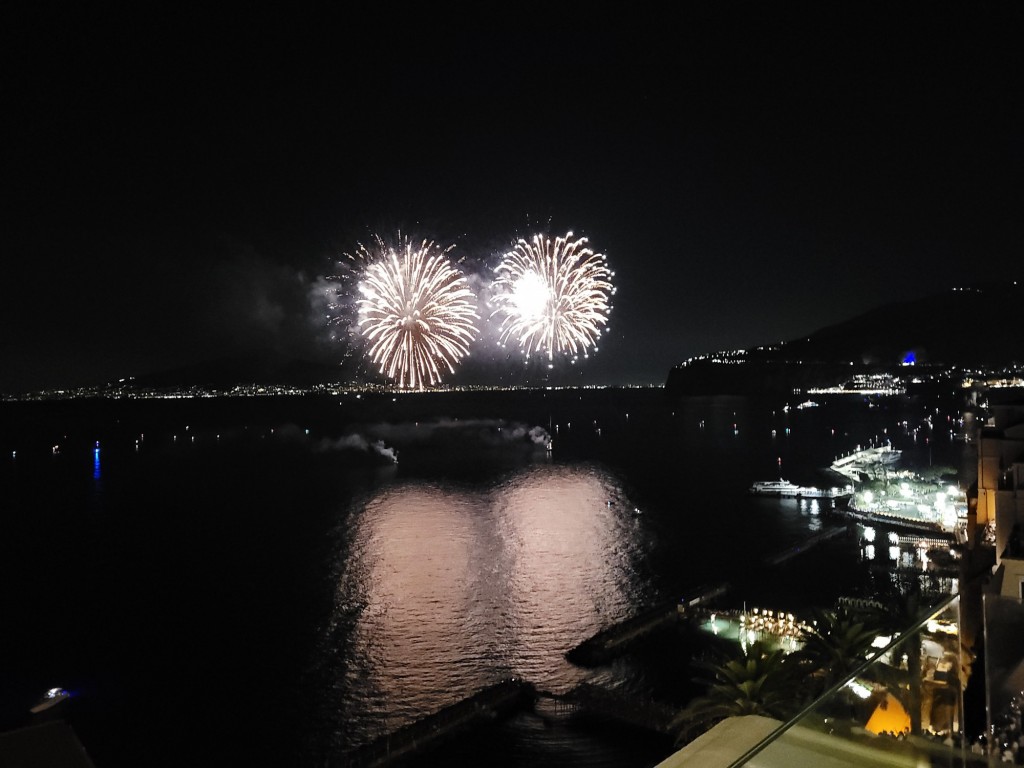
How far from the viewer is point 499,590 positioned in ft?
94.7

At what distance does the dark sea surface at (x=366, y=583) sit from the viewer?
18.4 m

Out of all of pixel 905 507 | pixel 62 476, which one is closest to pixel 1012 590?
pixel 905 507

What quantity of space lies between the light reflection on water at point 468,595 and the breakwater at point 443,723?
1.20 metres

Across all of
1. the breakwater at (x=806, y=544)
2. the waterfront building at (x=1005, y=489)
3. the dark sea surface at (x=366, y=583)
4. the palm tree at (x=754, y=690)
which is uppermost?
the waterfront building at (x=1005, y=489)

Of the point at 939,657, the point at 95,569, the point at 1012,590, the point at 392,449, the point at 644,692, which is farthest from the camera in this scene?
the point at 392,449

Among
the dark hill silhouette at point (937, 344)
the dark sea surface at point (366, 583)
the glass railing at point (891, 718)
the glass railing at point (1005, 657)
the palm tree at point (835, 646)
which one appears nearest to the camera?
the glass railing at point (891, 718)

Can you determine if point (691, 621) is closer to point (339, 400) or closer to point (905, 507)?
point (905, 507)

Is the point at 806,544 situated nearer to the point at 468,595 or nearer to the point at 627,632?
the point at 627,632

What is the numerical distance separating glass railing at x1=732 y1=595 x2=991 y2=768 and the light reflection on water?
50.4ft

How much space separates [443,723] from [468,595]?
11729 mm

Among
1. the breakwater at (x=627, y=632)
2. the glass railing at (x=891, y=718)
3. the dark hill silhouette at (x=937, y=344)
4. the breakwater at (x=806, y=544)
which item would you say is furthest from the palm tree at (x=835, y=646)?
the dark hill silhouette at (x=937, y=344)

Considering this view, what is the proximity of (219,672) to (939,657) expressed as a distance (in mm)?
22101

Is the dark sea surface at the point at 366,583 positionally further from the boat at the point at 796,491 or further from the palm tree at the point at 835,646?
the palm tree at the point at 835,646

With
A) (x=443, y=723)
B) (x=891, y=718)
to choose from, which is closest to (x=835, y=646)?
(x=443, y=723)
